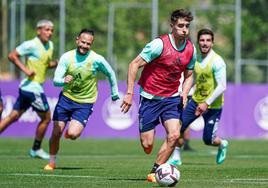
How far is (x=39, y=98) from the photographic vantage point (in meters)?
21.2

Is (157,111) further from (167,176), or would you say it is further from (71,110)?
(71,110)

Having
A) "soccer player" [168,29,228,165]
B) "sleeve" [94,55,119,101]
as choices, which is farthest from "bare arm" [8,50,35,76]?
"sleeve" [94,55,119,101]

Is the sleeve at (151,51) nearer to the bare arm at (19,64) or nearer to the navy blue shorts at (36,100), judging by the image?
the bare arm at (19,64)

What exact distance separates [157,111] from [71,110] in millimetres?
3028

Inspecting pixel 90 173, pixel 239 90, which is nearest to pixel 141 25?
pixel 239 90

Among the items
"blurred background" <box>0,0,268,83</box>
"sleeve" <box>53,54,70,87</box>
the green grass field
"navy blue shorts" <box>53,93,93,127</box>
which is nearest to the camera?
the green grass field

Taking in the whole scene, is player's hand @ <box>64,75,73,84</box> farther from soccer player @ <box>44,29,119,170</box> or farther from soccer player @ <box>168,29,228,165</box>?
soccer player @ <box>168,29,228,165</box>

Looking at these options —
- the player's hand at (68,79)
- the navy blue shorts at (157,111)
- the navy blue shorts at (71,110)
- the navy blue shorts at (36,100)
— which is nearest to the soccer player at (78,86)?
the navy blue shorts at (71,110)

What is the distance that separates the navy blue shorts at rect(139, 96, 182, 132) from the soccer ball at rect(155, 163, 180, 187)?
4.15ft

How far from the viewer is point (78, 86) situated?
56.2 feet

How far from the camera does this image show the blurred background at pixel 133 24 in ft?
118

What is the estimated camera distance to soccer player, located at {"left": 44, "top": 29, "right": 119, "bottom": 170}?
16.8 metres

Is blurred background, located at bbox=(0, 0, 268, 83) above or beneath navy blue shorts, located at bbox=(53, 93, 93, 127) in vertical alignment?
above

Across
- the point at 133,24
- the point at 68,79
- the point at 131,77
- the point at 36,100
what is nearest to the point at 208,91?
the point at 68,79
